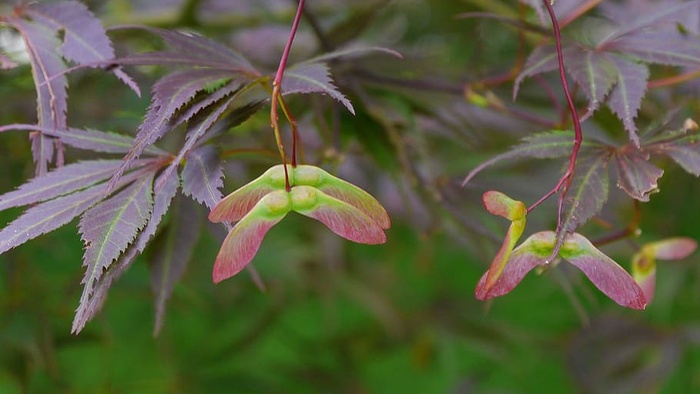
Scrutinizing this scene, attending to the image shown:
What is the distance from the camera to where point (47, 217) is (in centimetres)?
42

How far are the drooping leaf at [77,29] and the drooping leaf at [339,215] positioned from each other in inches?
6.0

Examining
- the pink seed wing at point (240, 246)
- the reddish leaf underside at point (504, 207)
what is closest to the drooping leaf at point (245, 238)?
the pink seed wing at point (240, 246)

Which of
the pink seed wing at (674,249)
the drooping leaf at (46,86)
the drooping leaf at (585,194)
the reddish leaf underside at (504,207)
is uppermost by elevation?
the drooping leaf at (46,86)

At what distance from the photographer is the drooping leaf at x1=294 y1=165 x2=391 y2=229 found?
40cm

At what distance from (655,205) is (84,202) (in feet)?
2.95

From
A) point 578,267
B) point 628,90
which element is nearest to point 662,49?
point 628,90

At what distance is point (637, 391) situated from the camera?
3.23 feet

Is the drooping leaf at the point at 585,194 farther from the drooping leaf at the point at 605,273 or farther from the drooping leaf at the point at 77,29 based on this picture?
the drooping leaf at the point at 77,29

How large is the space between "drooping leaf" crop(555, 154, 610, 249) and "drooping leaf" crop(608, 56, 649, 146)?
0.03 m

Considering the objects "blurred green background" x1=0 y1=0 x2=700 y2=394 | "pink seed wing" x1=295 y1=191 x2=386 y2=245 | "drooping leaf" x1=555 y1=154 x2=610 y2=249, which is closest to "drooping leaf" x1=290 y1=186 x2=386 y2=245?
"pink seed wing" x1=295 y1=191 x2=386 y2=245

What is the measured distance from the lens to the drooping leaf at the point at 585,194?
0.43m

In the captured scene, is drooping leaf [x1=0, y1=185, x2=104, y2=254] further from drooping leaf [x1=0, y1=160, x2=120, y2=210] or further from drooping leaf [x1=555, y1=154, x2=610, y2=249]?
drooping leaf [x1=555, y1=154, x2=610, y2=249]

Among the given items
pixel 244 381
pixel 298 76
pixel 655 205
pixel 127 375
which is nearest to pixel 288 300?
pixel 244 381

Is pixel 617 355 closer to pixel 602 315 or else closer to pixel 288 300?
pixel 602 315
